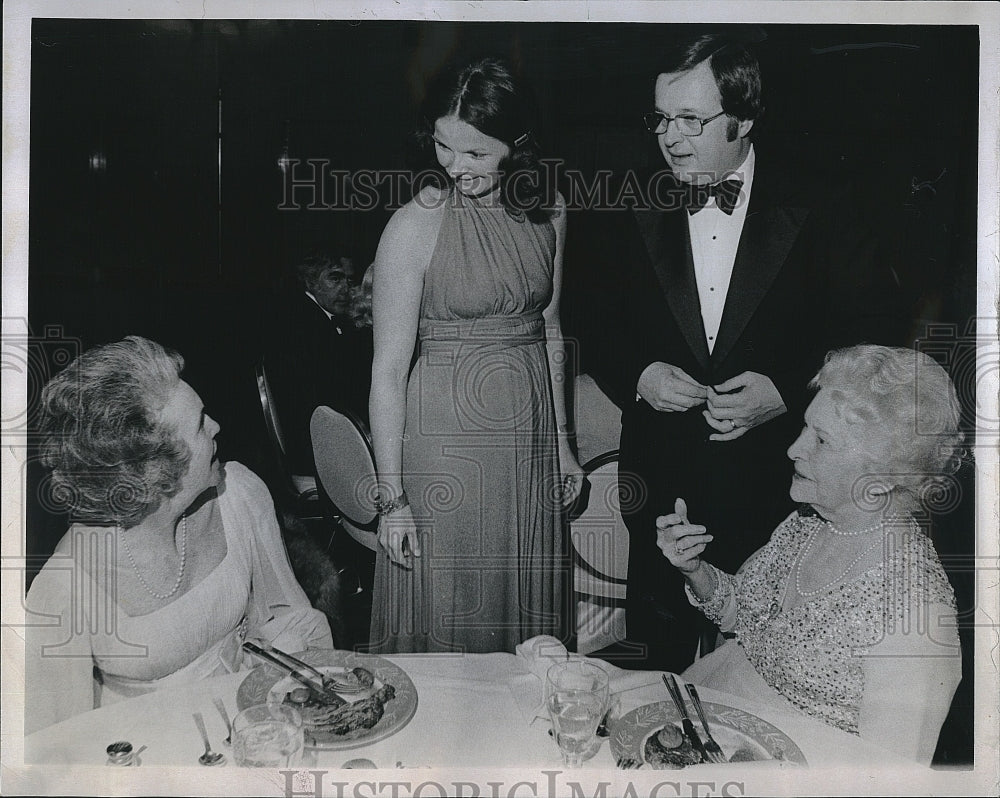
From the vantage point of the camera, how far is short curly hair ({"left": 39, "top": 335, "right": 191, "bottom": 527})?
183cm

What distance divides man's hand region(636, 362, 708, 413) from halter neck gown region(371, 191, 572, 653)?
0.23m

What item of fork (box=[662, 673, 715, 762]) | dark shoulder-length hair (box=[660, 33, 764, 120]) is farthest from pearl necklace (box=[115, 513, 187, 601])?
dark shoulder-length hair (box=[660, 33, 764, 120])

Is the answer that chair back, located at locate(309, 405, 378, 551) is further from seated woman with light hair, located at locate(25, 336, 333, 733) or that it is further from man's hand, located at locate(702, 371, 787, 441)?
man's hand, located at locate(702, 371, 787, 441)

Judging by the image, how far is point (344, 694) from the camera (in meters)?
1.85

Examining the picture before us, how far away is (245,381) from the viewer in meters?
1.83

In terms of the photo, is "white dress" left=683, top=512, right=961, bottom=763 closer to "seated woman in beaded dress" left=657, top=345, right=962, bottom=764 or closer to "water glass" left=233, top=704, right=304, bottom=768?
"seated woman in beaded dress" left=657, top=345, right=962, bottom=764

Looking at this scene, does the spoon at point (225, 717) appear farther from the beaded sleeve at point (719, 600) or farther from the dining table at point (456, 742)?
the beaded sleeve at point (719, 600)

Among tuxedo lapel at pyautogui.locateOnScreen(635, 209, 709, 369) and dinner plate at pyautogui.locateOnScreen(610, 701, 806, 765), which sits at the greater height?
tuxedo lapel at pyautogui.locateOnScreen(635, 209, 709, 369)

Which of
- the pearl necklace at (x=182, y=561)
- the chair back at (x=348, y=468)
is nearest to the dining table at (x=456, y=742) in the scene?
the pearl necklace at (x=182, y=561)

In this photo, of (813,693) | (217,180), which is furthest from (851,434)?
(217,180)

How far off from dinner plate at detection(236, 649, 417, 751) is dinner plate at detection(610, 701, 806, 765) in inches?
19.6

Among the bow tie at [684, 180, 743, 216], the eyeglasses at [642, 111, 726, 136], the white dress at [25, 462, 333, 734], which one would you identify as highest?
the eyeglasses at [642, 111, 726, 136]

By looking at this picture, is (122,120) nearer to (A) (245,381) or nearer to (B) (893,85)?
(A) (245,381)

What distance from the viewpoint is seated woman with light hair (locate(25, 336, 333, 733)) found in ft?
6.03
